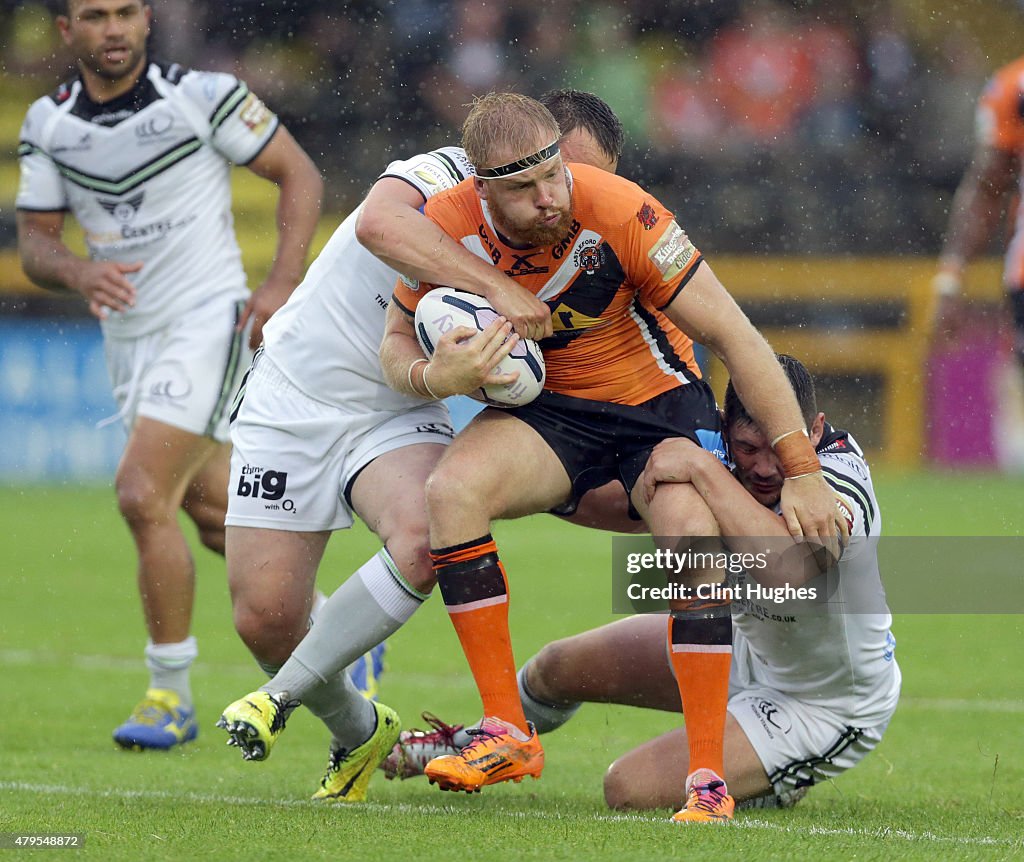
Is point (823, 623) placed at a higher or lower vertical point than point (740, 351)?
lower

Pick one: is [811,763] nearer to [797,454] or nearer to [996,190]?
[797,454]

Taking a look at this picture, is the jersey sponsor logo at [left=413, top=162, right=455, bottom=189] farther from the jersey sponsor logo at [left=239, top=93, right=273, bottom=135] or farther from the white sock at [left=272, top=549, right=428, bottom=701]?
the jersey sponsor logo at [left=239, top=93, right=273, bottom=135]

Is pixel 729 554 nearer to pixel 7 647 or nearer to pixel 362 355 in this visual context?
pixel 362 355

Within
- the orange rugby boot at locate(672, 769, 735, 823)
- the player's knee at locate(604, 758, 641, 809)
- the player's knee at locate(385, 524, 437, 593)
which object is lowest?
the player's knee at locate(604, 758, 641, 809)

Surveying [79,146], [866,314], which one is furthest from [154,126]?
[866,314]

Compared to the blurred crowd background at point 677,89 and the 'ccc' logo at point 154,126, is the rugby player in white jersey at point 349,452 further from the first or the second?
the blurred crowd background at point 677,89

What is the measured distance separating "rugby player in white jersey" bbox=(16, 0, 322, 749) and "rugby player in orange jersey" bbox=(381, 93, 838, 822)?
6.00ft

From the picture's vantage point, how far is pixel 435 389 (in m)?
4.12

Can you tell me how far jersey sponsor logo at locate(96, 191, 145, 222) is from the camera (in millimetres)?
6359

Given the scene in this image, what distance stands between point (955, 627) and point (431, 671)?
2754mm

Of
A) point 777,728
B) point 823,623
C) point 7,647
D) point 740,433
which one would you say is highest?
point 740,433

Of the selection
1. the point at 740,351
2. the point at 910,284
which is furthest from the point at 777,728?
the point at 910,284

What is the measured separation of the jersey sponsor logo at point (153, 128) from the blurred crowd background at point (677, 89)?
9334mm

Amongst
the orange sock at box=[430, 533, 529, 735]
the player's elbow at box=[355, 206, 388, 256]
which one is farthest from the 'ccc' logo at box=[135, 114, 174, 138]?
the orange sock at box=[430, 533, 529, 735]
